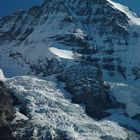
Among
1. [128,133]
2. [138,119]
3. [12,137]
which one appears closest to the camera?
[12,137]

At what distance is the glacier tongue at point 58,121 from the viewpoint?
172000 millimetres

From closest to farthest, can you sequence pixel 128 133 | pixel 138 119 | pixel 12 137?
pixel 12 137
pixel 128 133
pixel 138 119

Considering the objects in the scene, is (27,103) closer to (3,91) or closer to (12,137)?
(3,91)

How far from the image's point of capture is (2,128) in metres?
166

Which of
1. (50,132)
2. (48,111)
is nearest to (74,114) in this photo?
(48,111)

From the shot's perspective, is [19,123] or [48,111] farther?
[48,111]

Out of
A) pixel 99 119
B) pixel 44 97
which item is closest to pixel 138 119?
pixel 99 119

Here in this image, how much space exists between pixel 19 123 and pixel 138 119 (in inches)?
1508

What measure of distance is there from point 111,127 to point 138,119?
47.0 feet

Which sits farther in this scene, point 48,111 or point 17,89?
point 17,89

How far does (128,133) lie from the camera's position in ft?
609

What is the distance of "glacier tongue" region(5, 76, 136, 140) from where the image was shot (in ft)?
564

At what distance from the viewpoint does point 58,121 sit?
180875 millimetres

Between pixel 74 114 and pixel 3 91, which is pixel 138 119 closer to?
pixel 74 114
